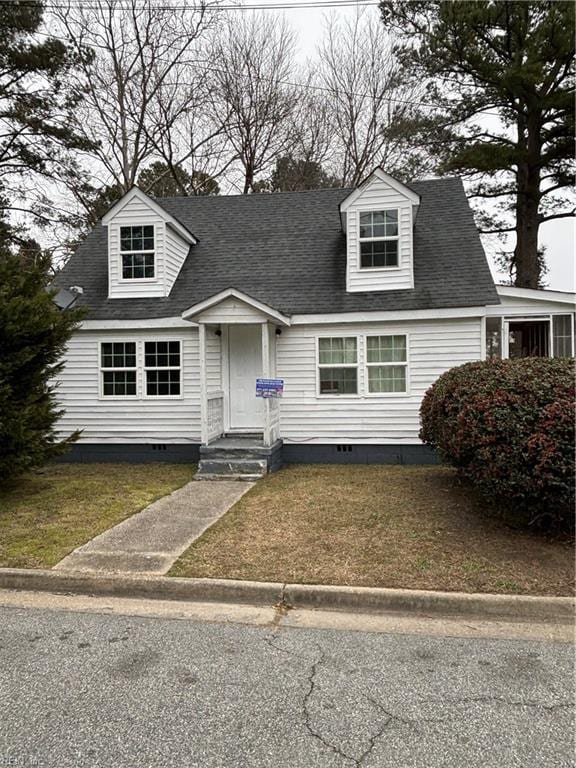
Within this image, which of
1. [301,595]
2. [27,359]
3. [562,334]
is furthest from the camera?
[562,334]

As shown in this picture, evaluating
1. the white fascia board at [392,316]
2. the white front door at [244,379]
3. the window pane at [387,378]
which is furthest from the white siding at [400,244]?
the white front door at [244,379]

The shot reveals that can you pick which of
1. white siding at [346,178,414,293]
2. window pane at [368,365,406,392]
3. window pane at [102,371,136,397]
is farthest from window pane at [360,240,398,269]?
window pane at [102,371,136,397]

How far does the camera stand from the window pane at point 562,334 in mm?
9867

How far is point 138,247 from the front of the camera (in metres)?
11.0

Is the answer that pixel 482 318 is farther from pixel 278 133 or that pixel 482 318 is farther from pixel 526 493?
pixel 278 133

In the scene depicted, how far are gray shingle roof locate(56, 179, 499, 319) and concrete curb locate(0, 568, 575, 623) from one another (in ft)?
21.2

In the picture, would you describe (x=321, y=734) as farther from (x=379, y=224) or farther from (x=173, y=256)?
(x=173, y=256)

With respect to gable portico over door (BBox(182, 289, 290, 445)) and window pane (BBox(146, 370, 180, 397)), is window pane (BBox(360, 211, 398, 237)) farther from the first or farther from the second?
window pane (BBox(146, 370, 180, 397))

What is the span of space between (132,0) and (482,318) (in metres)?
18.4

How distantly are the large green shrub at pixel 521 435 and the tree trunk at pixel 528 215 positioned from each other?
14.2 meters

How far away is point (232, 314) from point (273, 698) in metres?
7.17

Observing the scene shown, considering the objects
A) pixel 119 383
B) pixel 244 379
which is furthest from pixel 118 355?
pixel 244 379

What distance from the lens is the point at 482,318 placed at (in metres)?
9.34

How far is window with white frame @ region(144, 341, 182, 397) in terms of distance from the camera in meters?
10.5
